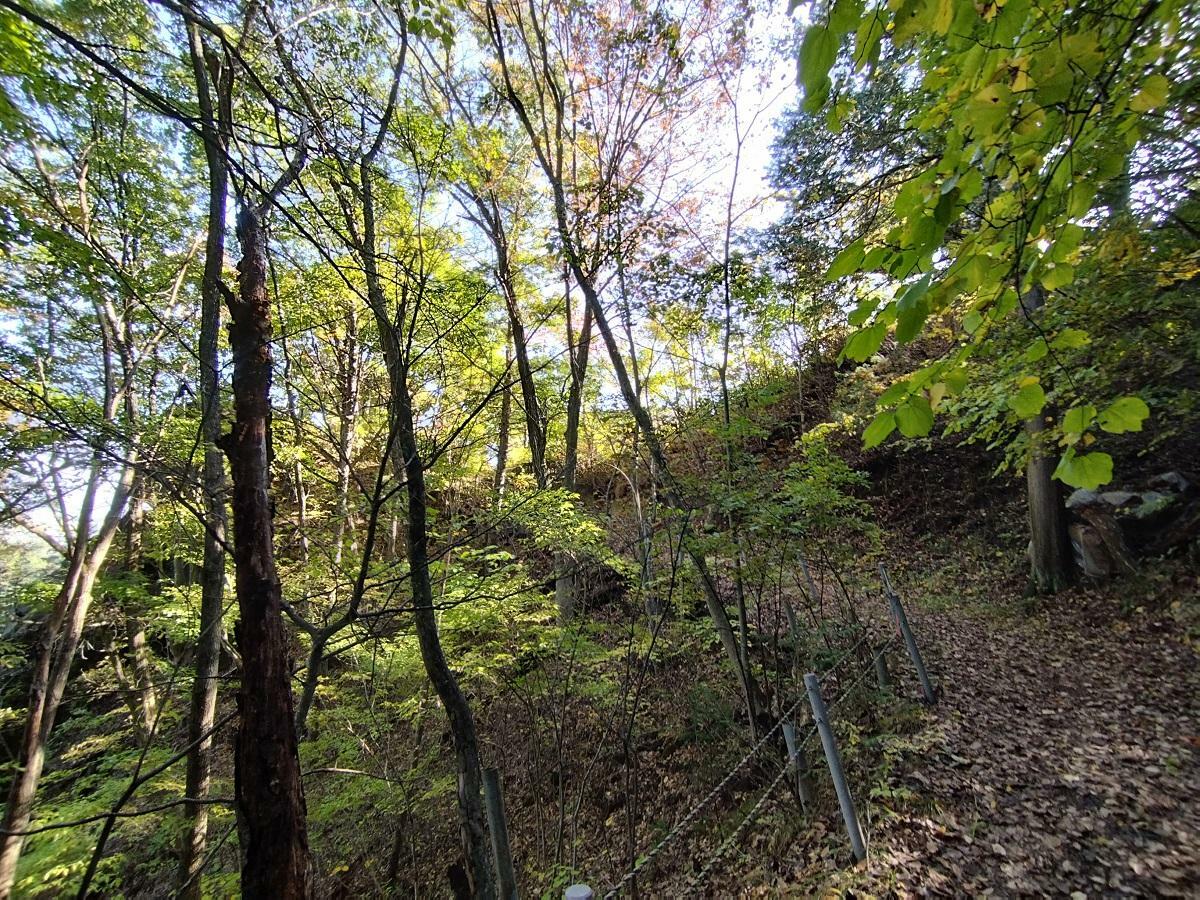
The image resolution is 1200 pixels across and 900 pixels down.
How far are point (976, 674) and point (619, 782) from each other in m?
4.29

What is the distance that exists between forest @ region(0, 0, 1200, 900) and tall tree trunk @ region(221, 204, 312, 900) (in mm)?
15

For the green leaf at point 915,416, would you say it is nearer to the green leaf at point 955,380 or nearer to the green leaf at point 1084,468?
the green leaf at point 955,380

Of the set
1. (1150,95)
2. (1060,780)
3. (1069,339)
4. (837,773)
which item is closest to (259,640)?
(1069,339)

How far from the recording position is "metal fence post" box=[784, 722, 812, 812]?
138 inches

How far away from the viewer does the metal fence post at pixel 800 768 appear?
3.51 metres

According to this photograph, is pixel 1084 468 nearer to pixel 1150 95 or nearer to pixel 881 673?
pixel 1150 95

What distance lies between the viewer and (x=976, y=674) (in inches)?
217

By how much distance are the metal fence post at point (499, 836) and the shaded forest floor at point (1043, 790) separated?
81.6 inches

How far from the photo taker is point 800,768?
12.6 ft

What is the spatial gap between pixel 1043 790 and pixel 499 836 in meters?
3.78

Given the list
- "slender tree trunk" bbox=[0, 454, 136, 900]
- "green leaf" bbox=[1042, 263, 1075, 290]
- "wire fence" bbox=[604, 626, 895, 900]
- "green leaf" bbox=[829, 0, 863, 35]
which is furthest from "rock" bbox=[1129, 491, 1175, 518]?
"slender tree trunk" bbox=[0, 454, 136, 900]

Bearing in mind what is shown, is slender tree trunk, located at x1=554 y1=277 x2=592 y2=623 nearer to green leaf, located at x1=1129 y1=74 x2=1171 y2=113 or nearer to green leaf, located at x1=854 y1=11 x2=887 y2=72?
green leaf, located at x1=854 y1=11 x2=887 y2=72

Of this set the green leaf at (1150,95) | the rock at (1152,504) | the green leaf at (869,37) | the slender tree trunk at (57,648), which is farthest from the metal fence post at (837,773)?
the slender tree trunk at (57,648)

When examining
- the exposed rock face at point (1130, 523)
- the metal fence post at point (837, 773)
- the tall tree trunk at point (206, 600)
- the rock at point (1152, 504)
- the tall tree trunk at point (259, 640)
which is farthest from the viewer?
the rock at point (1152, 504)
